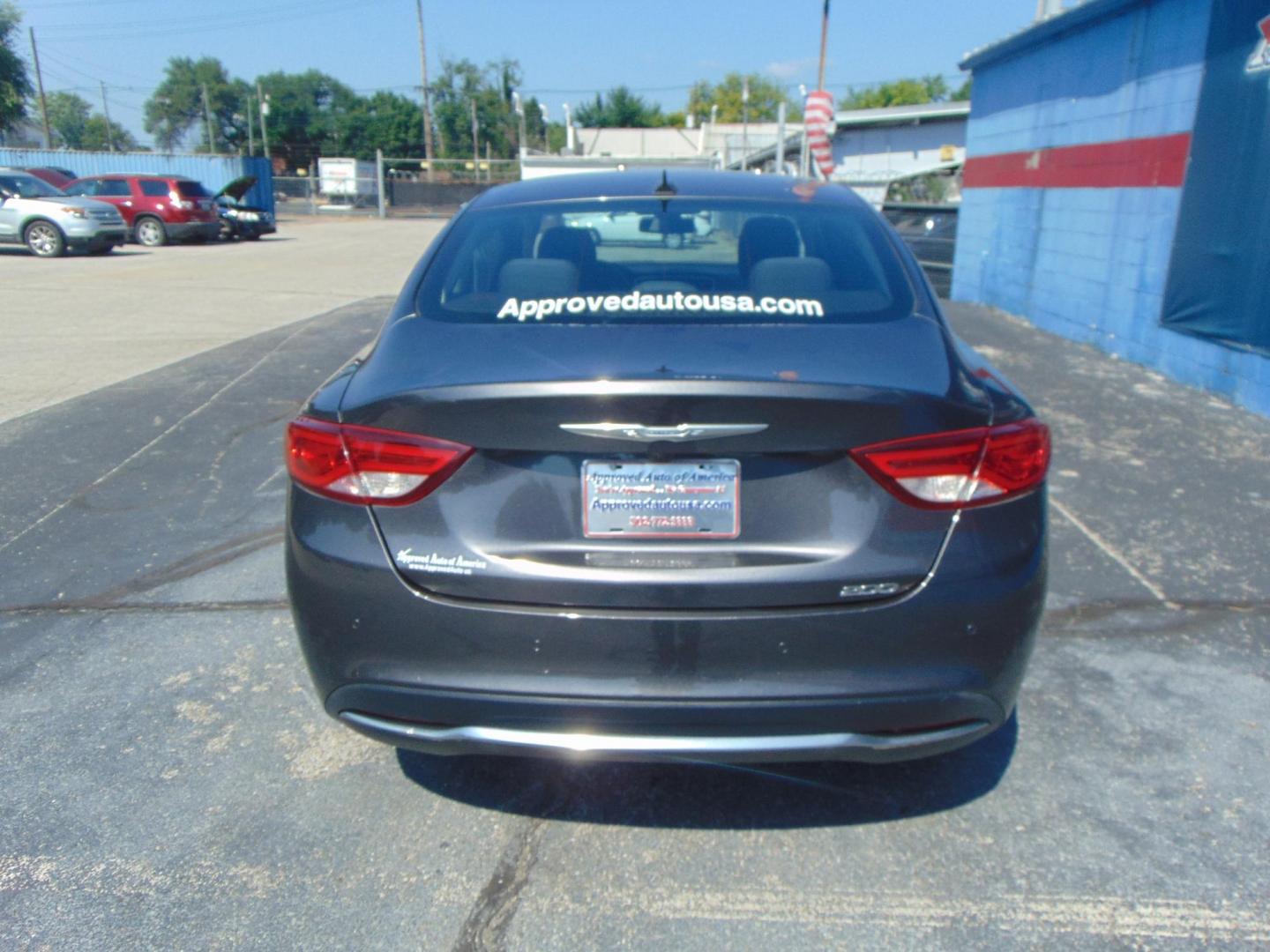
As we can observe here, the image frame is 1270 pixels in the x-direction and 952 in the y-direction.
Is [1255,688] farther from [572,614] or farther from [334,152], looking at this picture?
[334,152]

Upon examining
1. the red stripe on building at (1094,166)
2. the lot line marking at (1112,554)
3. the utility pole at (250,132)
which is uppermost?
the utility pole at (250,132)

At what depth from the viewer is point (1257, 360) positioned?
7145mm

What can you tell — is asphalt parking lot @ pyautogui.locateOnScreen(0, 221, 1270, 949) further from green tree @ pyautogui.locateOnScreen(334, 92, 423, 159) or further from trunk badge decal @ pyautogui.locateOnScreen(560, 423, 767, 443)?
green tree @ pyautogui.locateOnScreen(334, 92, 423, 159)

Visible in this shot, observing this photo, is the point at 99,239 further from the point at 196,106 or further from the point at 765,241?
the point at 196,106

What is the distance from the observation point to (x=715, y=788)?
9.73 ft

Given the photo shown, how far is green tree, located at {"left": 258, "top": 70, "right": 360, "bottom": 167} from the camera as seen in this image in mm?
100312

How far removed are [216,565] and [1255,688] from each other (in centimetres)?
409

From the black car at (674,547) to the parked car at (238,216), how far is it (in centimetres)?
2682

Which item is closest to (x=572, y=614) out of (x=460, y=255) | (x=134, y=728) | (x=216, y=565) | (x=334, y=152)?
(x=460, y=255)

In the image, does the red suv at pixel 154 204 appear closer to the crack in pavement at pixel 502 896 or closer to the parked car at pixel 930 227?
the parked car at pixel 930 227

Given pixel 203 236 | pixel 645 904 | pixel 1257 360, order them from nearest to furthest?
pixel 645 904
pixel 1257 360
pixel 203 236

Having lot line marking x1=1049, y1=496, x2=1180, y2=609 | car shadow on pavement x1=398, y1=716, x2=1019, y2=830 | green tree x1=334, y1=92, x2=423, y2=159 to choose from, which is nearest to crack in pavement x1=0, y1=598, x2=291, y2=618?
car shadow on pavement x1=398, y1=716, x2=1019, y2=830

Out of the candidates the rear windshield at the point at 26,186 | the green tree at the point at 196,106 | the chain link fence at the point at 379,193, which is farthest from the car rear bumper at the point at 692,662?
the green tree at the point at 196,106

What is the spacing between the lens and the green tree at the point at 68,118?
12299 centimetres
